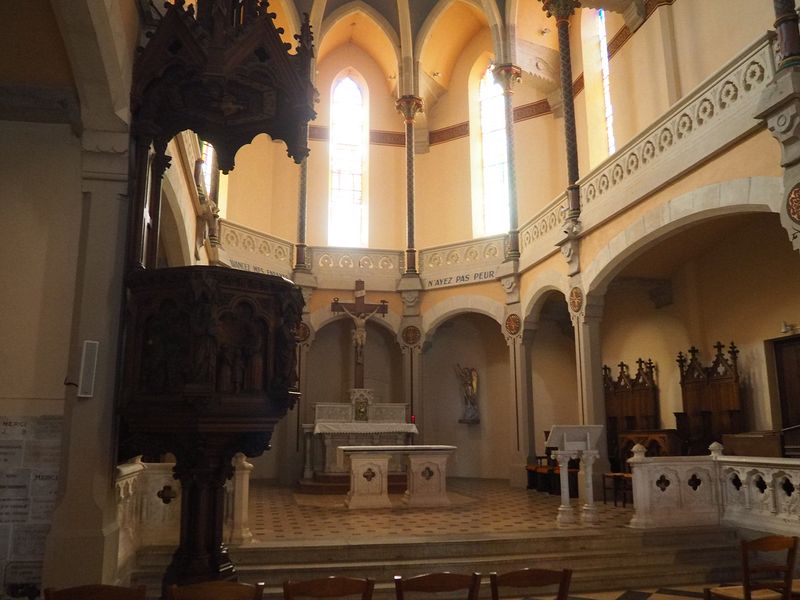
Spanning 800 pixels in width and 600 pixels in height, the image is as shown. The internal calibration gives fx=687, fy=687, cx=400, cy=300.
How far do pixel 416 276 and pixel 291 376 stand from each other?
11.5 m

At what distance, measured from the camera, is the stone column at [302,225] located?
15969 millimetres

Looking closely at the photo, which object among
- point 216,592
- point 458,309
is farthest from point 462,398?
point 216,592

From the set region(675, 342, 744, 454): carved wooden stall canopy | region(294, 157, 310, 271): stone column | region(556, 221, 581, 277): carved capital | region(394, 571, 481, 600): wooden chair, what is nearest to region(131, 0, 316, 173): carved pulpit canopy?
region(394, 571, 481, 600): wooden chair

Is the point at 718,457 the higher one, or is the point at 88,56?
the point at 88,56

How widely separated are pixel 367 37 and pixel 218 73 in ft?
46.9

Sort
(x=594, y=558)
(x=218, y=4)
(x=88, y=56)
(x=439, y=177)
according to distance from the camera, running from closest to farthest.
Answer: (x=88, y=56), (x=218, y=4), (x=594, y=558), (x=439, y=177)

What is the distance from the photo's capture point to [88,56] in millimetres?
5008

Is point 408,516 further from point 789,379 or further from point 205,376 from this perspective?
point 789,379

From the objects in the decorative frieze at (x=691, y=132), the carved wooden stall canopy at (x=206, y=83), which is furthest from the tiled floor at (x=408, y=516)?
the decorative frieze at (x=691, y=132)

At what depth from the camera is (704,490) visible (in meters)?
8.55

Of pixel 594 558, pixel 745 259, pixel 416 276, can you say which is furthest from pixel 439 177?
pixel 594 558

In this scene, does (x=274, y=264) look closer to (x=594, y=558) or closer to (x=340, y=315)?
(x=340, y=315)

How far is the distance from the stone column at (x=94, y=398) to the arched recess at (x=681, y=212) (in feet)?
21.2

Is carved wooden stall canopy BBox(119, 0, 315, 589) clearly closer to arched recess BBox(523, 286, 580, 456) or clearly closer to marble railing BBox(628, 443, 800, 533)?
marble railing BBox(628, 443, 800, 533)
